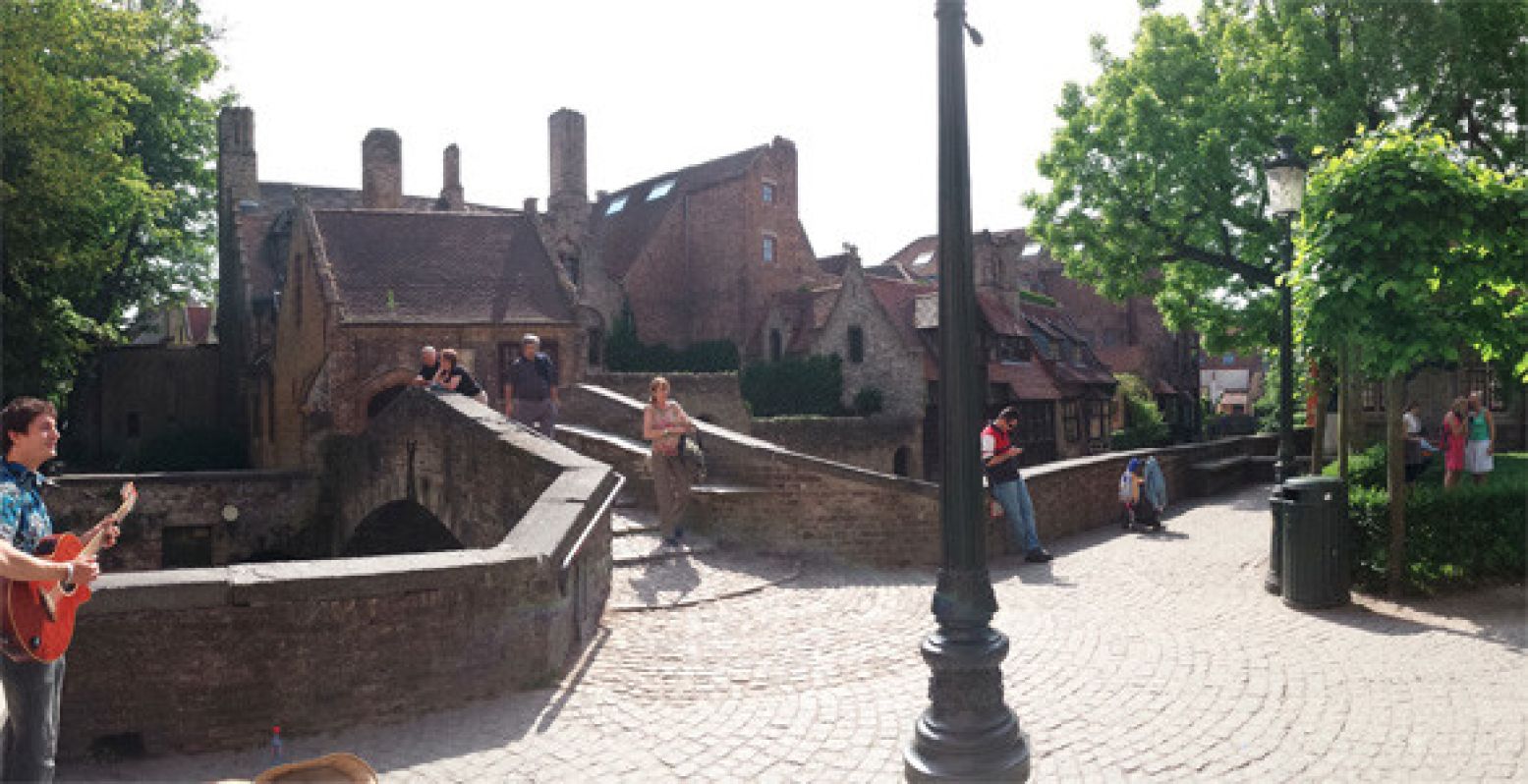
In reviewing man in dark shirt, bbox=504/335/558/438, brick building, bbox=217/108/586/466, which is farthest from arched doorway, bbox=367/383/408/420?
man in dark shirt, bbox=504/335/558/438

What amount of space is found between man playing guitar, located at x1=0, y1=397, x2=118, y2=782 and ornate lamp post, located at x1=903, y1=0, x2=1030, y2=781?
3.65 metres

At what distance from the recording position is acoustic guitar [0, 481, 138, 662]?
3.61 metres

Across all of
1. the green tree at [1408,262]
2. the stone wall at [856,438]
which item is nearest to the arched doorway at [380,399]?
the stone wall at [856,438]

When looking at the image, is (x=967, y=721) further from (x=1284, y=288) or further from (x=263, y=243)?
(x=263, y=243)

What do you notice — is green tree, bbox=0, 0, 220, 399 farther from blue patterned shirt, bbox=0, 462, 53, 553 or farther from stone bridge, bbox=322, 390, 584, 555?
blue patterned shirt, bbox=0, 462, 53, 553

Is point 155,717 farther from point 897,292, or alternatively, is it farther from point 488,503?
point 897,292

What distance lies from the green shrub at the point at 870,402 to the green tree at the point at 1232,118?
9.74 metres

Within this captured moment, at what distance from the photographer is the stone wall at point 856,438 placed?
1113 inches

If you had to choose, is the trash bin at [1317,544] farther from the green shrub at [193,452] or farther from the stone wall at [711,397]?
the green shrub at [193,452]

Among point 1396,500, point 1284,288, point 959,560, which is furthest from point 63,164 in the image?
point 1396,500

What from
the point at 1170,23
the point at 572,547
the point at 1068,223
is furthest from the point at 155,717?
the point at 1170,23

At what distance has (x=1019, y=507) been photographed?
36.0 feet

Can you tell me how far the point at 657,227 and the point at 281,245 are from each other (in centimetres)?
1464

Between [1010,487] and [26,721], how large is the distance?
936 cm
